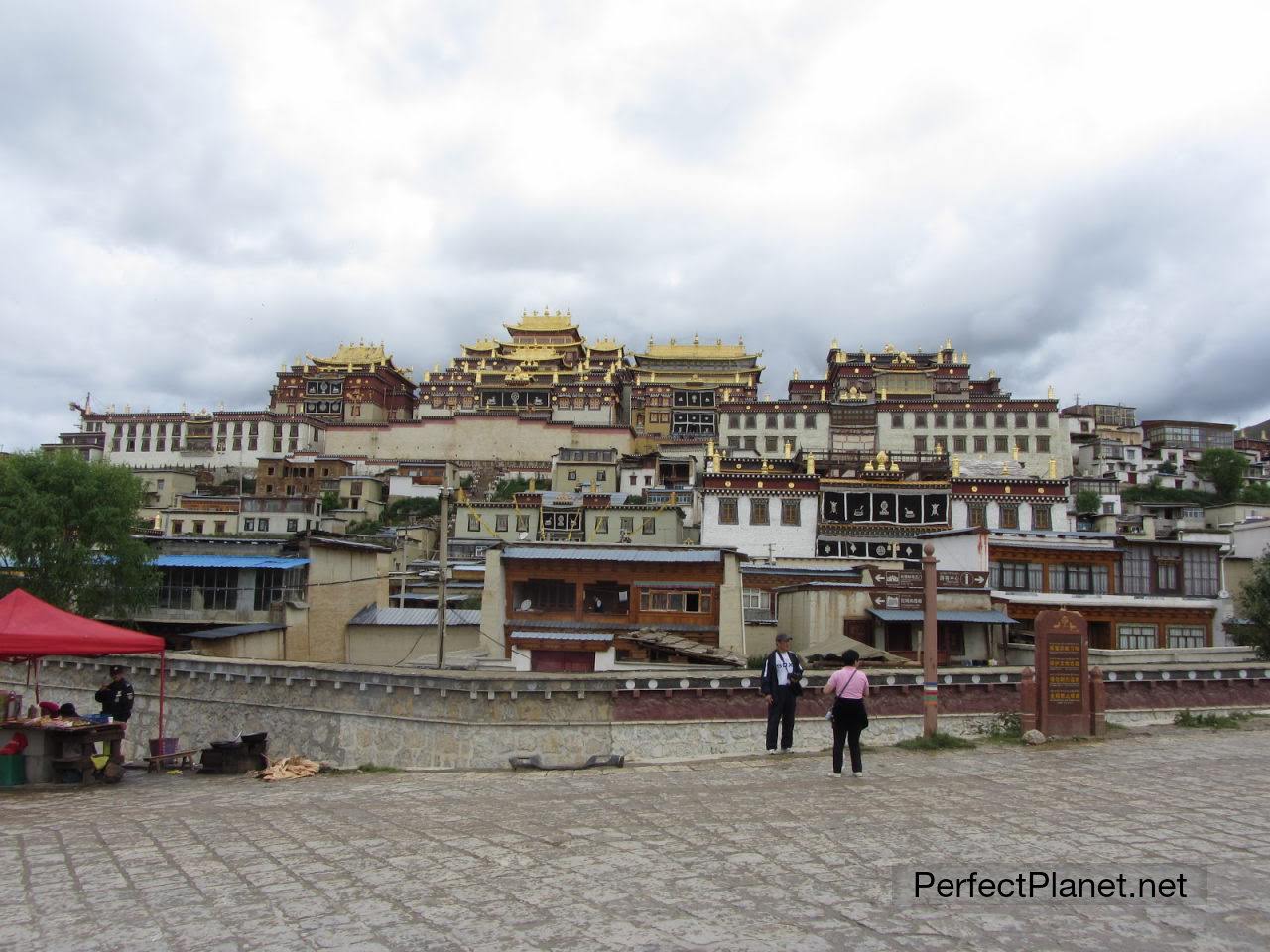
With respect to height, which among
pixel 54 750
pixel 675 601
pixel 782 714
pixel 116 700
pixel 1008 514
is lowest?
pixel 54 750

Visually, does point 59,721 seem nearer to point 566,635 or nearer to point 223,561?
point 566,635

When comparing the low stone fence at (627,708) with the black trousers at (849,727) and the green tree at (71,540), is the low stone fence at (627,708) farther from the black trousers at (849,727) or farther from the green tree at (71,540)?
the green tree at (71,540)

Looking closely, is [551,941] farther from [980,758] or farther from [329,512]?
[329,512]

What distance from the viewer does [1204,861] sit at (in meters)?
7.89

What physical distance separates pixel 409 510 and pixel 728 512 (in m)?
31.7

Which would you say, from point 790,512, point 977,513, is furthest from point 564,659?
point 977,513

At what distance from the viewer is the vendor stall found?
13.4m

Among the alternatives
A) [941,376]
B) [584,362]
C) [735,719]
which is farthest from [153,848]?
[584,362]

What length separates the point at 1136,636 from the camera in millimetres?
32562

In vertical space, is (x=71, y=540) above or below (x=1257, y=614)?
above

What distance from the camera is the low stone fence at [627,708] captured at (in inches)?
758

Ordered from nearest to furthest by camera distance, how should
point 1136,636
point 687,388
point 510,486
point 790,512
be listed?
1. point 1136,636
2. point 790,512
3. point 510,486
4. point 687,388

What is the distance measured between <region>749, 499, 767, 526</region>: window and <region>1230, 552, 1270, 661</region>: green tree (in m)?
20.9

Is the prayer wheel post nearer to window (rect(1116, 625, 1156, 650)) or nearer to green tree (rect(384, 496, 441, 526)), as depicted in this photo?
window (rect(1116, 625, 1156, 650))
